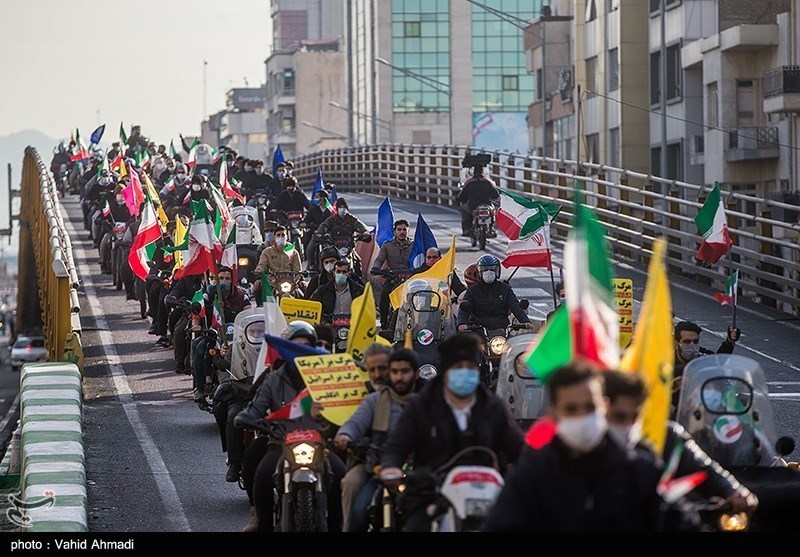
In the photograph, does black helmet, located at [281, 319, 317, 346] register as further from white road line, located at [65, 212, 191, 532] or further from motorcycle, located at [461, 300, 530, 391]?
motorcycle, located at [461, 300, 530, 391]

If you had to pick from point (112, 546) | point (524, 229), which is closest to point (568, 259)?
point (112, 546)

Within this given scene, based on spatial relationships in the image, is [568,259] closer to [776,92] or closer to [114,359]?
[114,359]

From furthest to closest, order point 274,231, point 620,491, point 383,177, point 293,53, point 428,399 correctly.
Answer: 1. point 293,53
2. point 383,177
3. point 274,231
4. point 428,399
5. point 620,491

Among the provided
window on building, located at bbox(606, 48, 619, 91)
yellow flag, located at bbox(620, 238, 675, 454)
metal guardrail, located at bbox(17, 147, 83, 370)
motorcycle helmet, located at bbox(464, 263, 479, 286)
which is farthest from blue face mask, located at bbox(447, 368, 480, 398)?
window on building, located at bbox(606, 48, 619, 91)

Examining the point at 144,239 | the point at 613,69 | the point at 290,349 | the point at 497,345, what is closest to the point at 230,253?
the point at 144,239

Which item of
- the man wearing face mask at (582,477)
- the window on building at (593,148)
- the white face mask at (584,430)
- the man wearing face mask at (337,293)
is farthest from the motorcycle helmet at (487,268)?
the window on building at (593,148)

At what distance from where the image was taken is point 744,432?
11438mm

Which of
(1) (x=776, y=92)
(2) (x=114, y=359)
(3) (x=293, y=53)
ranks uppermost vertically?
(3) (x=293, y=53)

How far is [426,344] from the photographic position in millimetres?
17984

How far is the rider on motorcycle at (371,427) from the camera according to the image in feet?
36.3

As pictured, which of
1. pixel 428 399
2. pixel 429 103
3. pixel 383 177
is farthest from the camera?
pixel 429 103

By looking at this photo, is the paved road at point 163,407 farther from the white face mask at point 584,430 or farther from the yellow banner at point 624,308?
the white face mask at point 584,430

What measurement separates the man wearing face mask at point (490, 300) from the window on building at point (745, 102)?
3035 centimetres

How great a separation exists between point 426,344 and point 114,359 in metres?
10.1
